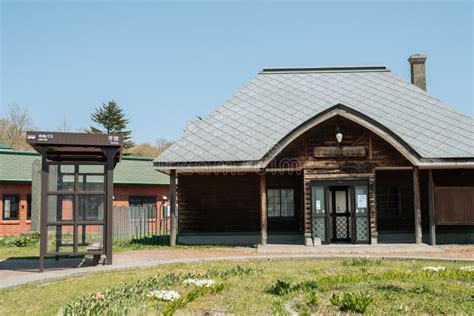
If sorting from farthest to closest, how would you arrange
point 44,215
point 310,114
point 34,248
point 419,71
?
point 419,71 → point 310,114 → point 34,248 → point 44,215

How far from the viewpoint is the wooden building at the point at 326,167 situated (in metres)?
17.9

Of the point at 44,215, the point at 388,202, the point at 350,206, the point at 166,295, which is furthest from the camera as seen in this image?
the point at 388,202

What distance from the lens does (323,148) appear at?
18.1 m

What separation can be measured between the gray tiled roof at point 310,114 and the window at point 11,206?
40.6 feet

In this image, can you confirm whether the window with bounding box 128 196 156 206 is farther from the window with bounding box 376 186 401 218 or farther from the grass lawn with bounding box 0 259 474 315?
the grass lawn with bounding box 0 259 474 315

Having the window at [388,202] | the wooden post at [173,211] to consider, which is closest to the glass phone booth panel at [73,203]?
the wooden post at [173,211]

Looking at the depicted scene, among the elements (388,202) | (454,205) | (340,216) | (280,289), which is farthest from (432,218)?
(280,289)

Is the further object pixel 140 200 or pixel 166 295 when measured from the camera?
pixel 140 200

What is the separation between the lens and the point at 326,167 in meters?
18.1

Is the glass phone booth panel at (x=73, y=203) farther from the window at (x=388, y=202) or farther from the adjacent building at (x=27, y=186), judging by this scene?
the window at (x=388, y=202)

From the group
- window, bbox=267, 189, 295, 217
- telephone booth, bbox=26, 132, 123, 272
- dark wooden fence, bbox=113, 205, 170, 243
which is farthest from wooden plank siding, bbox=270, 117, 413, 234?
telephone booth, bbox=26, 132, 123, 272

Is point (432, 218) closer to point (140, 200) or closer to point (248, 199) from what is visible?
point (248, 199)

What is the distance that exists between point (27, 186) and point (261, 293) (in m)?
22.3

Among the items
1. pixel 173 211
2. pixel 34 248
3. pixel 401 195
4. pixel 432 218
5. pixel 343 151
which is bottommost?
pixel 34 248
